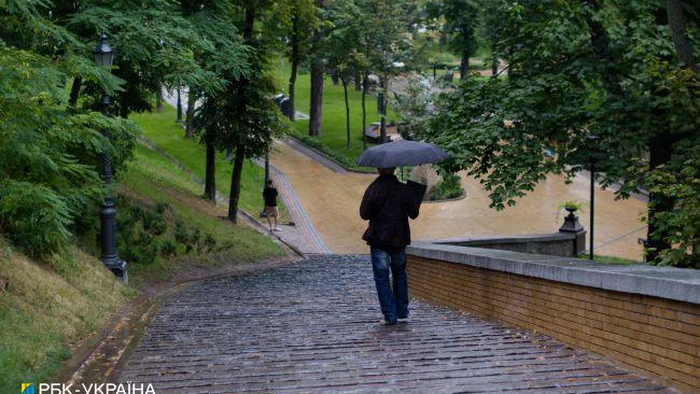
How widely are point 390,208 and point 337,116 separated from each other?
53.0 metres

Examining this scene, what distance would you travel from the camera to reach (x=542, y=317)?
8367 mm

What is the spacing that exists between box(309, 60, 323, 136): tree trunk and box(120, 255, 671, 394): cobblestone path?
38.6 metres

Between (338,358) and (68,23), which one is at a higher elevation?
(68,23)

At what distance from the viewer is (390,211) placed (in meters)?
8.98

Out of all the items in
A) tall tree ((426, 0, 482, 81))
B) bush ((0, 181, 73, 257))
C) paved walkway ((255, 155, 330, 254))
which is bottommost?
paved walkway ((255, 155, 330, 254))

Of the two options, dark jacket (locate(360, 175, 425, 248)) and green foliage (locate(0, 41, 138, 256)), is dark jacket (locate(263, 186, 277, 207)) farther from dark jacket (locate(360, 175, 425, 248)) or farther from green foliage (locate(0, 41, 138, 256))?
dark jacket (locate(360, 175, 425, 248))

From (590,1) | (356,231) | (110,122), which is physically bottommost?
(356,231)

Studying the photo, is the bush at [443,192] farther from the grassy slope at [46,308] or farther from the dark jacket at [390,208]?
the dark jacket at [390,208]

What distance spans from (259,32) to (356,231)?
9.45m

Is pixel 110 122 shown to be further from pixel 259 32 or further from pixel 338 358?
pixel 259 32

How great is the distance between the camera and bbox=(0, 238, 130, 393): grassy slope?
7064 mm

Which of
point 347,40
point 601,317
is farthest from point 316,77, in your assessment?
point 601,317

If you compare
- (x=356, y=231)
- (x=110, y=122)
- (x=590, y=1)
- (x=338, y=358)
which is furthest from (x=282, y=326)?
(x=356, y=231)

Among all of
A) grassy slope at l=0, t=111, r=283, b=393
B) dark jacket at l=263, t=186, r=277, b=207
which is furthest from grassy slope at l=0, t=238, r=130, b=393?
dark jacket at l=263, t=186, r=277, b=207
